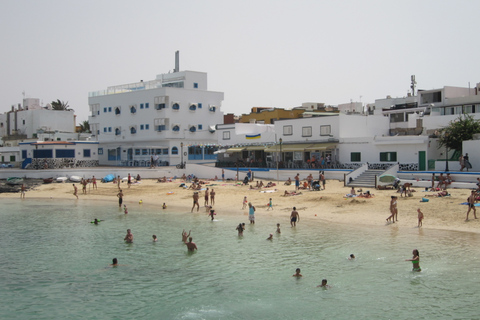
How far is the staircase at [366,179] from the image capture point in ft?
124

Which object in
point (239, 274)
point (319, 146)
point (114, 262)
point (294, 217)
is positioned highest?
point (319, 146)

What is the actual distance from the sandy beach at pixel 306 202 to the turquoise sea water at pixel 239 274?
171cm

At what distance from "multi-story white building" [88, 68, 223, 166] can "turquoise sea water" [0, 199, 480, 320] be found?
34427mm

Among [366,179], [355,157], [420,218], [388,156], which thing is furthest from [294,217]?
[355,157]

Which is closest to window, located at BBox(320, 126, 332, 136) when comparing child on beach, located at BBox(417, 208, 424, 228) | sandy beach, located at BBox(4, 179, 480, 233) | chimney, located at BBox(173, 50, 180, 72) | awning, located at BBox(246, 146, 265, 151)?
awning, located at BBox(246, 146, 265, 151)

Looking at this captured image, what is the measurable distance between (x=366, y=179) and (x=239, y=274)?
22344mm

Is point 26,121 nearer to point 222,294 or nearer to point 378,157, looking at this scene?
point 378,157

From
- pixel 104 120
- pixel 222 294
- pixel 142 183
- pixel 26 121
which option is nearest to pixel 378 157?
pixel 142 183

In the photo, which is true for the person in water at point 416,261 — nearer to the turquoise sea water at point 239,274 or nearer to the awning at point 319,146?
the turquoise sea water at point 239,274

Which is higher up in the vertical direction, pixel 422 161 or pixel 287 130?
pixel 287 130

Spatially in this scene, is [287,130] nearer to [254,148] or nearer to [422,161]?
[254,148]

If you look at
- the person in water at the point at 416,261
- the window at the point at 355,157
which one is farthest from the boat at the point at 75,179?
the person in water at the point at 416,261

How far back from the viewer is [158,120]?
62.9 meters

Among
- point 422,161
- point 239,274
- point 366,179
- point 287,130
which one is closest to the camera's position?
point 239,274
